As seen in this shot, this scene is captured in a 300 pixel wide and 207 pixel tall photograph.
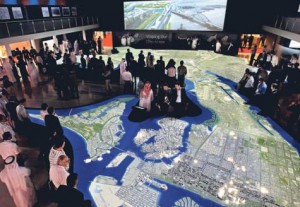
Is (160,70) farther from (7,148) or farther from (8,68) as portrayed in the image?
(8,68)

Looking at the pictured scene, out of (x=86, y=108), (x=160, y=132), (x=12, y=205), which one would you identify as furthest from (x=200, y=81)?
(x=12, y=205)

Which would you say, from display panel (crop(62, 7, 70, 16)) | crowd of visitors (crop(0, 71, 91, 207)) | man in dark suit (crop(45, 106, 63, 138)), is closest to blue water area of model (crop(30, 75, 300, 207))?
crowd of visitors (crop(0, 71, 91, 207))

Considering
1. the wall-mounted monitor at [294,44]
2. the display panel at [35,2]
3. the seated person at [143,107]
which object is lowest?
the seated person at [143,107]

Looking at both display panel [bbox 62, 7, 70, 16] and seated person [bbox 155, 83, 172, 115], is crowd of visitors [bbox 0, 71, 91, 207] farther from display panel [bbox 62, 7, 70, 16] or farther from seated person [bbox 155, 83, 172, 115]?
display panel [bbox 62, 7, 70, 16]

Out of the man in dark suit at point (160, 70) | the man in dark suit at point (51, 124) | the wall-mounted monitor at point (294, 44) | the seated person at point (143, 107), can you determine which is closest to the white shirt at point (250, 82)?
the man in dark suit at point (160, 70)

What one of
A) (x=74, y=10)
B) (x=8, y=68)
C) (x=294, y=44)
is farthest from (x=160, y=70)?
(x=74, y=10)

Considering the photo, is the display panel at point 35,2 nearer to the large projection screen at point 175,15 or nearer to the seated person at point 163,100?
the large projection screen at point 175,15
